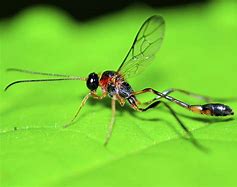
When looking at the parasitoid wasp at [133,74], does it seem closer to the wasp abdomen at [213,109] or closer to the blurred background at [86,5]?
the wasp abdomen at [213,109]

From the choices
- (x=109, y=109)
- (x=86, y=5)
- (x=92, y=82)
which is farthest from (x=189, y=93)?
(x=86, y=5)

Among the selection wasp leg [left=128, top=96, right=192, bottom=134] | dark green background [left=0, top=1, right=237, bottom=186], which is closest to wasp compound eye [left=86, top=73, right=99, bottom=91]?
dark green background [left=0, top=1, right=237, bottom=186]

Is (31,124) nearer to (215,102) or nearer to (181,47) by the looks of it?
(215,102)

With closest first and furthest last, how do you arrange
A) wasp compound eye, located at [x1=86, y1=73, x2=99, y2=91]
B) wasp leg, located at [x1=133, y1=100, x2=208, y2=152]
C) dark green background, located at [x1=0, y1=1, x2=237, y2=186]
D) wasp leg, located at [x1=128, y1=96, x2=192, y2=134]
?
dark green background, located at [x1=0, y1=1, x2=237, y2=186] → wasp leg, located at [x1=133, y1=100, x2=208, y2=152] → wasp leg, located at [x1=128, y1=96, x2=192, y2=134] → wasp compound eye, located at [x1=86, y1=73, x2=99, y2=91]

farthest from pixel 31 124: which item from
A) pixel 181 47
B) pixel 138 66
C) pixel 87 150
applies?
pixel 181 47

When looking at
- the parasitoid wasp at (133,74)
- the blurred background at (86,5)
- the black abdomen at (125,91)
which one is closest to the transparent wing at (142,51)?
the parasitoid wasp at (133,74)

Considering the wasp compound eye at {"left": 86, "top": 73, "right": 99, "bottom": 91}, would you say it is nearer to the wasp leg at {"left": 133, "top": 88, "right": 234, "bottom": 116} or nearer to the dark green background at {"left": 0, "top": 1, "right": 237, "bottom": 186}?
the dark green background at {"left": 0, "top": 1, "right": 237, "bottom": 186}

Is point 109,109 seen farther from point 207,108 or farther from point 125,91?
point 207,108
